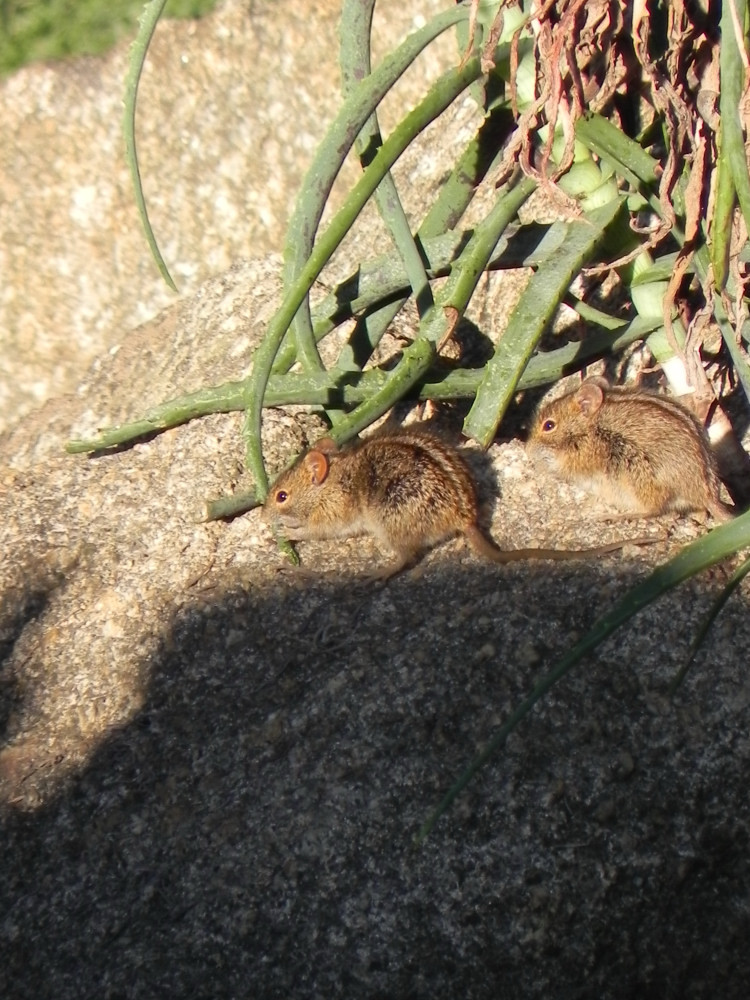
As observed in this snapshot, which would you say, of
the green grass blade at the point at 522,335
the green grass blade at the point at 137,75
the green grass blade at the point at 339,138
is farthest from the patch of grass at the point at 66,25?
the green grass blade at the point at 522,335

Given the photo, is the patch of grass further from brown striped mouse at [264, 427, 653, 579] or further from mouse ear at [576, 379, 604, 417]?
mouse ear at [576, 379, 604, 417]

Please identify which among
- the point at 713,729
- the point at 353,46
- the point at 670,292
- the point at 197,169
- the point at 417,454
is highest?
the point at 353,46

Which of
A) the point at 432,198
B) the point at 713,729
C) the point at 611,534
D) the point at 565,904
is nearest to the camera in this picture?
the point at 565,904

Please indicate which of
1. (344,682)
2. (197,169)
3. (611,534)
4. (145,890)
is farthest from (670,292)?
(197,169)

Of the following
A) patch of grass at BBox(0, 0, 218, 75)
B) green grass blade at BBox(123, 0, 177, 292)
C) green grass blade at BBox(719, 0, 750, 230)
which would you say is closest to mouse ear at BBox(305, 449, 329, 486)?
green grass blade at BBox(123, 0, 177, 292)

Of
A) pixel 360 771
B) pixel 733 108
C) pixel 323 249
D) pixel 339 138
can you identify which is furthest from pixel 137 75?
pixel 360 771

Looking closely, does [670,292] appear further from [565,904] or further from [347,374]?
[565,904]
